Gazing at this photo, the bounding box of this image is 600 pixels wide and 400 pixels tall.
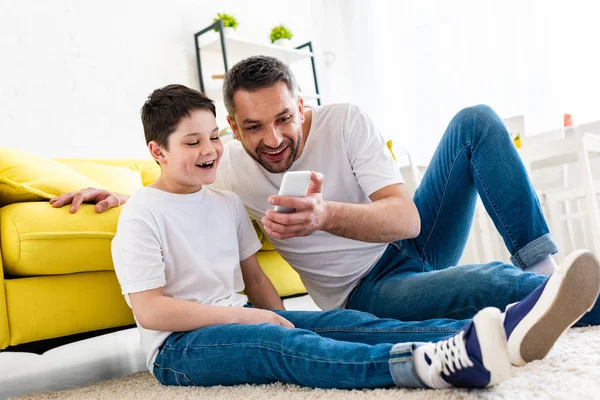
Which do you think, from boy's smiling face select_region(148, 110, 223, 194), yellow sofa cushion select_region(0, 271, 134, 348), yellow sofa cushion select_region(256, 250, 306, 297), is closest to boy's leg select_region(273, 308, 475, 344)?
boy's smiling face select_region(148, 110, 223, 194)

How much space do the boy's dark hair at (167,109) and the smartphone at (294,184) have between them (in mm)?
344

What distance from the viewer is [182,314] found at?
3.51ft

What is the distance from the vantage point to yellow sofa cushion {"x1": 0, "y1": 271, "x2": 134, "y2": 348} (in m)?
1.23

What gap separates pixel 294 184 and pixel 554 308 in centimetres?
48

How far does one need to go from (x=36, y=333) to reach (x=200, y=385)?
0.44 meters

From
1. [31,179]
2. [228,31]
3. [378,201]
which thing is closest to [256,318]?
[378,201]

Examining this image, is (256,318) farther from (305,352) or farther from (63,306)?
(63,306)

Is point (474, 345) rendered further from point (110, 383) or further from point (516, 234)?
point (110, 383)

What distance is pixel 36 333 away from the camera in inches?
48.9

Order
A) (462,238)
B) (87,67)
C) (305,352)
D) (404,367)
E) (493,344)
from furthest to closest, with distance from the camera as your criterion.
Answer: (87,67) → (462,238) → (305,352) → (404,367) → (493,344)

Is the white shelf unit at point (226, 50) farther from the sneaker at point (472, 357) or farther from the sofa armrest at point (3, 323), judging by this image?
the sneaker at point (472, 357)

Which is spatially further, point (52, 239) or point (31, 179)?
point (31, 179)

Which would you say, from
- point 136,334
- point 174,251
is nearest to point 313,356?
point 174,251

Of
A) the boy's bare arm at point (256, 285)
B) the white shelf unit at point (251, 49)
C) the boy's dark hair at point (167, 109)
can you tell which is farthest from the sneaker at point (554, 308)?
the white shelf unit at point (251, 49)
